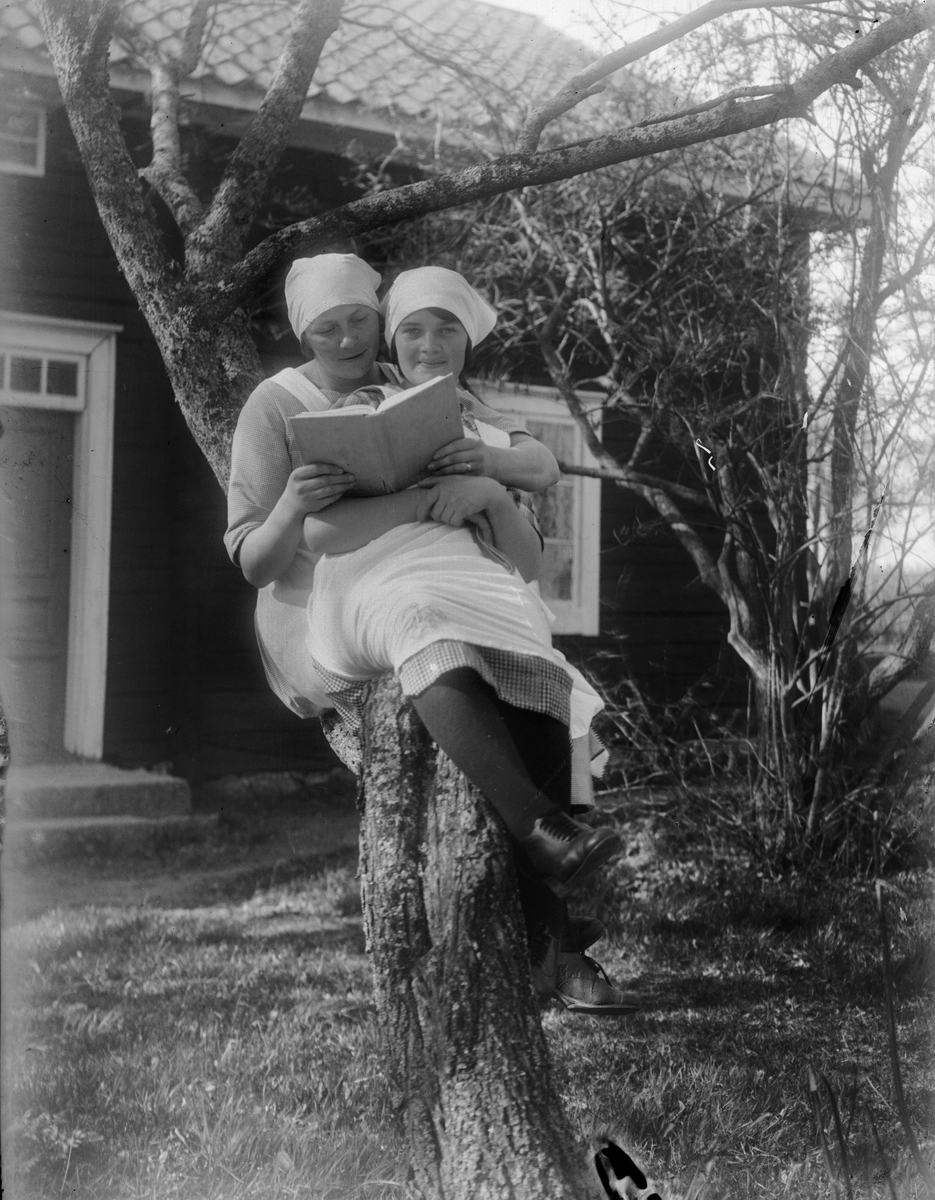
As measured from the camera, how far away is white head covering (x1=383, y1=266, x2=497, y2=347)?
6.47 ft

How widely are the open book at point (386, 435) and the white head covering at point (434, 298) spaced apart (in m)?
0.19

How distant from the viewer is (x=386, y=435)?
5.91ft

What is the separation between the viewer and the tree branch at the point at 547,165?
212 centimetres

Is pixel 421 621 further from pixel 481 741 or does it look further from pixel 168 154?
pixel 168 154

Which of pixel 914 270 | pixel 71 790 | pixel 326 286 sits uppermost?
pixel 914 270

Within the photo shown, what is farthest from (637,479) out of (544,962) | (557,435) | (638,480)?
(544,962)

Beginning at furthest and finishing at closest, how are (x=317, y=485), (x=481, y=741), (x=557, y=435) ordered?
(x=557, y=435), (x=317, y=485), (x=481, y=741)

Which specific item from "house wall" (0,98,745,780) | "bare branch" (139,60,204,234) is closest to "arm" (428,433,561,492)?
"house wall" (0,98,745,780)

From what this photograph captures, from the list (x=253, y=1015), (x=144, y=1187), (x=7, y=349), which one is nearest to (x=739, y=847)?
(x=253, y=1015)

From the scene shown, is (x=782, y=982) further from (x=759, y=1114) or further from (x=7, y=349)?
(x=7, y=349)

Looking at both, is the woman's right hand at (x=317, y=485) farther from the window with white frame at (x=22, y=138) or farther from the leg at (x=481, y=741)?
the window with white frame at (x=22, y=138)

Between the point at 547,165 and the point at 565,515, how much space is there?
75 centimetres

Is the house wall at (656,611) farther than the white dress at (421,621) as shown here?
Yes

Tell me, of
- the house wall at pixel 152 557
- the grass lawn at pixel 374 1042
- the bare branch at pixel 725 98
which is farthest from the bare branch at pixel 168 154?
the grass lawn at pixel 374 1042
